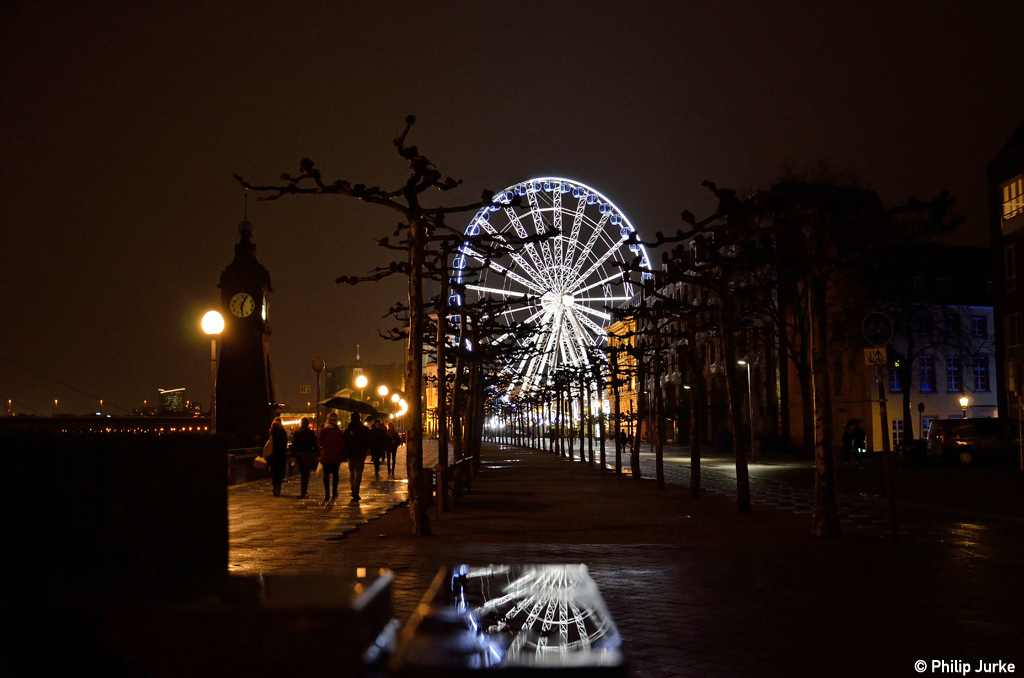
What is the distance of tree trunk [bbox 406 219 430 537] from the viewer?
15.8 meters

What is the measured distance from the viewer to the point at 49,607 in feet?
11.8

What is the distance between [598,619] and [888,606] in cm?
675

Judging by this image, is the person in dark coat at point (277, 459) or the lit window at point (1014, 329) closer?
the person in dark coat at point (277, 459)

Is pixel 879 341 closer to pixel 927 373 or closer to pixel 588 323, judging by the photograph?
Result: pixel 588 323

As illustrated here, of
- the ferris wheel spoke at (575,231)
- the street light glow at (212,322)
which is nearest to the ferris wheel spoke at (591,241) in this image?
the ferris wheel spoke at (575,231)

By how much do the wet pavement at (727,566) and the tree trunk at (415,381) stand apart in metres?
0.54

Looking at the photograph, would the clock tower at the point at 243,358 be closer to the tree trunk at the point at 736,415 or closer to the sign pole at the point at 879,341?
the tree trunk at the point at 736,415

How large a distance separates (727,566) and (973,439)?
29.7m

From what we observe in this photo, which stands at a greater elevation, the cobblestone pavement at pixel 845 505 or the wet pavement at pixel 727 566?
the wet pavement at pixel 727 566

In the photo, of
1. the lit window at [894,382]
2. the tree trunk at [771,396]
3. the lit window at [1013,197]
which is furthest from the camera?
the tree trunk at [771,396]

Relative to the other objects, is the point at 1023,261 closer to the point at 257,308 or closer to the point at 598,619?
the point at 257,308

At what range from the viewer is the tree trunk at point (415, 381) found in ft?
52.0

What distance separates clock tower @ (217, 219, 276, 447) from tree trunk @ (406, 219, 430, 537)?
26808 millimetres

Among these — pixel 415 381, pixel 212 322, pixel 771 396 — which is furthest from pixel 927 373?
pixel 415 381
